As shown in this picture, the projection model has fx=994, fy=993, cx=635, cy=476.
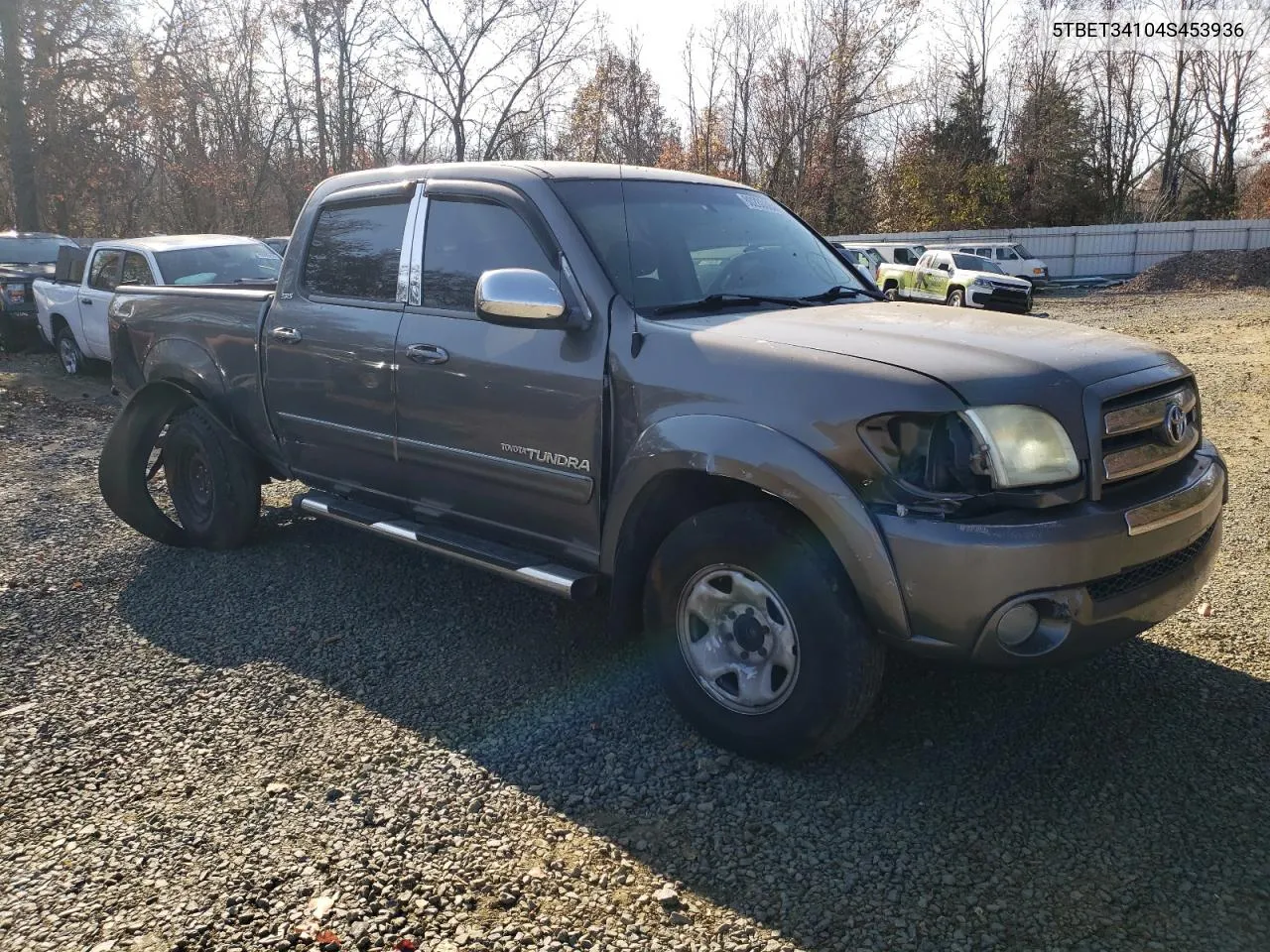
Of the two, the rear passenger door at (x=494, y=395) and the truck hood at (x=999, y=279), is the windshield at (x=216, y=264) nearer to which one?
the rear passenger door at (x=494, y=395)

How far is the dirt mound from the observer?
101 feet

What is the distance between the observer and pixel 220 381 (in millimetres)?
5414

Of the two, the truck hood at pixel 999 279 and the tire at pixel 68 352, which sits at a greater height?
the truck hood at pixel 999 279

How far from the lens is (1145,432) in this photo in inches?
125

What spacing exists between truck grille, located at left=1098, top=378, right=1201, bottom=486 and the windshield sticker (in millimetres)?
1995

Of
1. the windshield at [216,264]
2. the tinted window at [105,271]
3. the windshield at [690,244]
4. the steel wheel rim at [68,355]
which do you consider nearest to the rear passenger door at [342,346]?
the windshield at [690,244]

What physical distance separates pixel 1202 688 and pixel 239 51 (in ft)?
138

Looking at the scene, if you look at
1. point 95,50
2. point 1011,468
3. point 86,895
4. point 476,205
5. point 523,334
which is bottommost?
point 86,895

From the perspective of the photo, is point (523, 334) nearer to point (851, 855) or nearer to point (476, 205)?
point (476, 205)

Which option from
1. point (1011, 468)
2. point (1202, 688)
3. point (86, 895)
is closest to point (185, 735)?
point (86, 895)

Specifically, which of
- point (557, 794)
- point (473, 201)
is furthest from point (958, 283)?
point (557, 794)

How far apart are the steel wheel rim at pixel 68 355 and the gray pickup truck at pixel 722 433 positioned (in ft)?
Result: 32.2

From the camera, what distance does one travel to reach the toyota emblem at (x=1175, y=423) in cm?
321

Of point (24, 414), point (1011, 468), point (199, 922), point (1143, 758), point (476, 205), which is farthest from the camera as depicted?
point (24, 414)
